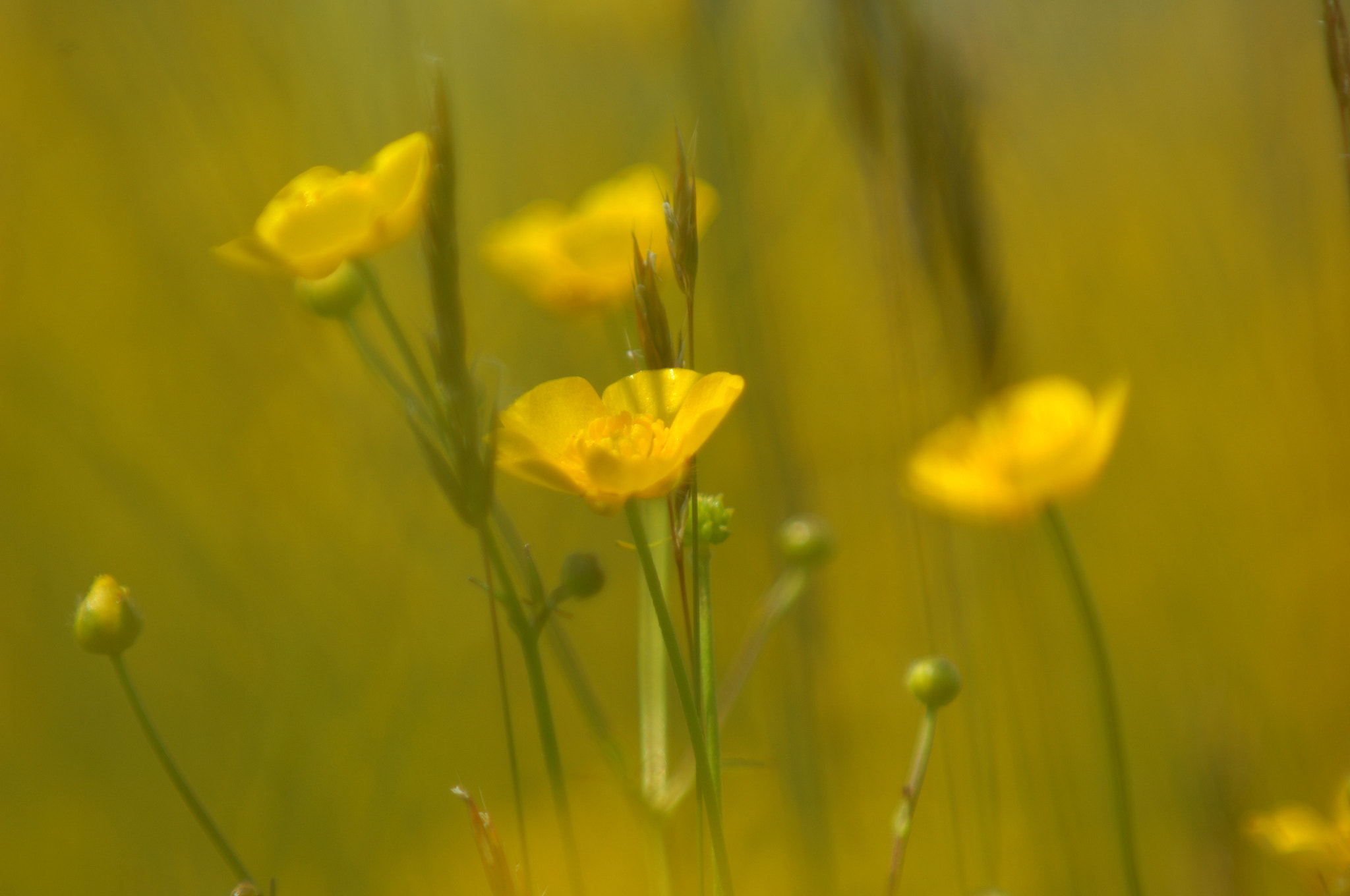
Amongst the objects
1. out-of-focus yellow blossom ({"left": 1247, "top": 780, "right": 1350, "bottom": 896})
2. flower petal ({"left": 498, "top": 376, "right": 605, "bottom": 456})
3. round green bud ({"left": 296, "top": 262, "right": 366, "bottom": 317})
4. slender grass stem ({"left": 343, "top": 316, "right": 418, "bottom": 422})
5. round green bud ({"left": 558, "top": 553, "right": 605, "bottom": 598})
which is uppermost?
round green bud ({"left": 296, "top": 262, "right": 366, "bottom": 317})

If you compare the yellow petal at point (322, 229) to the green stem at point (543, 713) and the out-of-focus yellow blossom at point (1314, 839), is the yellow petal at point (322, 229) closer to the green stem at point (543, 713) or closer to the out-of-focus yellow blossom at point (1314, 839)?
the green stem at point (543, 713)

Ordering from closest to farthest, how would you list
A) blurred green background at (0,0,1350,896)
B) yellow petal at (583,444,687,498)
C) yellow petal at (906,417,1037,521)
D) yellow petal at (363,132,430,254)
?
yellow petal at (583,444,687,498) < yellow petal at (363,132,430,254) < yellow petal at (906,417,1037,521) < blurred green background at (0,0,1350,896)

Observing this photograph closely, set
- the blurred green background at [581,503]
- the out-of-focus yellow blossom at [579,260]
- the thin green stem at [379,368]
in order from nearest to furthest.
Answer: the thin green stem at [379,368], the out-of-focus yellow blossom at [579,260], the blurred green background at [581,503]

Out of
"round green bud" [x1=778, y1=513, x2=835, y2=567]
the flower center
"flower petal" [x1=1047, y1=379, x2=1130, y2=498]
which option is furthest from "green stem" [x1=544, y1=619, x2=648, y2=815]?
"flower petal" [x1=1047, y1=379, x2=1130, y2=498]

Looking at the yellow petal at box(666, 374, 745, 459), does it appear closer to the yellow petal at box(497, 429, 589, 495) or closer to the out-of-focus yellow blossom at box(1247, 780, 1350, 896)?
the yellow petal at box(497, 429, 589, 495)

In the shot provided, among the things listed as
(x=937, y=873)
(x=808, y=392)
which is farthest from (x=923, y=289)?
(x=808, y=392)

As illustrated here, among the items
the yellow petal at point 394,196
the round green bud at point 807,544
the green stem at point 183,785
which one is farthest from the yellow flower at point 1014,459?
the green stem at point 183,785

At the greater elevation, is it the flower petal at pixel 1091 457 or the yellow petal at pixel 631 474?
the yellow petal at pixel 631 474

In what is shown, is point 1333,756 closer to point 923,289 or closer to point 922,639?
point 922,639
